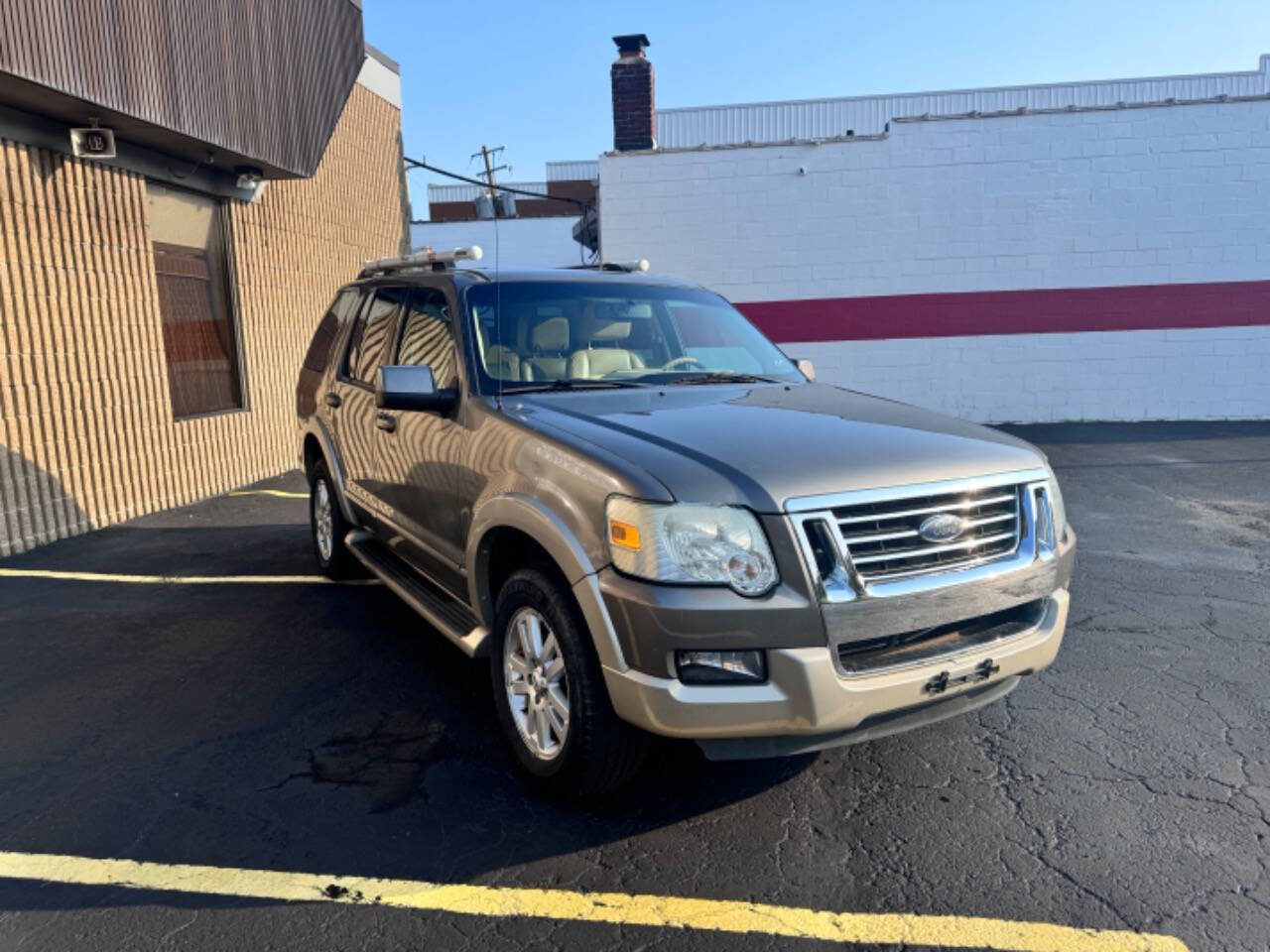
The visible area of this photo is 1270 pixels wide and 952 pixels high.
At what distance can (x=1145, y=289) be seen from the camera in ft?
42.4

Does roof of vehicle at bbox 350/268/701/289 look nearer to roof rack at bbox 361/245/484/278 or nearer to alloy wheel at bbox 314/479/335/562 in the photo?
roof rack at bbox 361/245/484/278

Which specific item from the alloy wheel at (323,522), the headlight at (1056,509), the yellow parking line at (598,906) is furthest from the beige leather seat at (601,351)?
the alloy wheel at (323,522)

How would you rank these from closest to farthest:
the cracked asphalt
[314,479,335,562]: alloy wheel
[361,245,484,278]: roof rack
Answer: the cracked asphalt
[361,245,484,278]: roof rack
[314,479,335,562]: alloy wheel

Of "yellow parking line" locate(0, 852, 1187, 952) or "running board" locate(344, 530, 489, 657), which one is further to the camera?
"running board" locate(344, 530, 489, 657)

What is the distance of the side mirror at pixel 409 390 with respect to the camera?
12.1ft

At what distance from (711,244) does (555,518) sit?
432 inches

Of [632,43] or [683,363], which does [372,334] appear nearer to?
[683,363]

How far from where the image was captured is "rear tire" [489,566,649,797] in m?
2.90

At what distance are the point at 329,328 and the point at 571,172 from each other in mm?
29104

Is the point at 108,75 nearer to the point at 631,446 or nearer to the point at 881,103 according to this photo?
the point at 631,446

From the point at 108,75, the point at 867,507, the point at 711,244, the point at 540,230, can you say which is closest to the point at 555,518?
the point at 867,507

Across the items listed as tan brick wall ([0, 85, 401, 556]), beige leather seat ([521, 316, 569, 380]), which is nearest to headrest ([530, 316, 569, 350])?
beige leather seat ([521, 316, 569, 380])

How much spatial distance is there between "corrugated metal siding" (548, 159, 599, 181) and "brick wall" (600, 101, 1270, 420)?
68.7ft

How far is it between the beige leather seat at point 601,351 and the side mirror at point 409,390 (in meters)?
0.61
